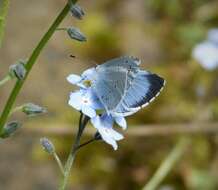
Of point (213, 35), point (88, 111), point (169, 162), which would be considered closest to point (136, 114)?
point (169, 162)

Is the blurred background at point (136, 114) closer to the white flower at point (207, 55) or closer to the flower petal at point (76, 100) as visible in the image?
the white flower at point (207, 55)

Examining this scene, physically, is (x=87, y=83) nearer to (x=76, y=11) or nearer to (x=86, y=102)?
(x=86, y=102)

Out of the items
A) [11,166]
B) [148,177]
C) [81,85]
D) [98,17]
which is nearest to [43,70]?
[98,17]

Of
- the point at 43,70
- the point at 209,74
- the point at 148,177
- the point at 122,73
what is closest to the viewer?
the point at 122,73

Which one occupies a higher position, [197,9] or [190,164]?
[197,9]

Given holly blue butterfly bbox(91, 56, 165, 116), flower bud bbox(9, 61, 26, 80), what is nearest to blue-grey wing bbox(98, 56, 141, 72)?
holly blue butterfly bbox(91, 56, 165, 116)

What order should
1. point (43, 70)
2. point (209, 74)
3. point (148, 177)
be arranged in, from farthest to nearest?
point (43, 70) → point (209, 74) → point (148, 177)

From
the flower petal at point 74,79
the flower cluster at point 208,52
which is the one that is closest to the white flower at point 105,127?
the flower petal at point 74,79

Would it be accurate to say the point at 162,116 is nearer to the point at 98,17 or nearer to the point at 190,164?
the point at 190,164
